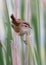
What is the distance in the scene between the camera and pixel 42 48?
0.75 meters

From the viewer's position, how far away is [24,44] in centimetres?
69

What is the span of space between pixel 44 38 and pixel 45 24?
73 millimetres

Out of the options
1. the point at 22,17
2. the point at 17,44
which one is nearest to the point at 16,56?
the point at 17,44

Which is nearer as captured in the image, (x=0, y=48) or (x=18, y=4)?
(x=0, y=48)

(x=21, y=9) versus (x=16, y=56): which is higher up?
(x=21, y=9)

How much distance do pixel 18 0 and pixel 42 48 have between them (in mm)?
255

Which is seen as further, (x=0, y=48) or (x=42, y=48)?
(x=42, y=48)

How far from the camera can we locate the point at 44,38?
762 mm

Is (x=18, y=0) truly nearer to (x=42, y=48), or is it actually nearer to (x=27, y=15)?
(x=27, y=15)

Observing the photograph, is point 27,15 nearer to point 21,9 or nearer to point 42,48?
point 21,9

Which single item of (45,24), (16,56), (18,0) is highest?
(18,0)

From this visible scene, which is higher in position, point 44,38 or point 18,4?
point 18,4

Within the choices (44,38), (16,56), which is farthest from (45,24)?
(16,56)

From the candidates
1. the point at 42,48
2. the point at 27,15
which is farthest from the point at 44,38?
the point at 27,15
